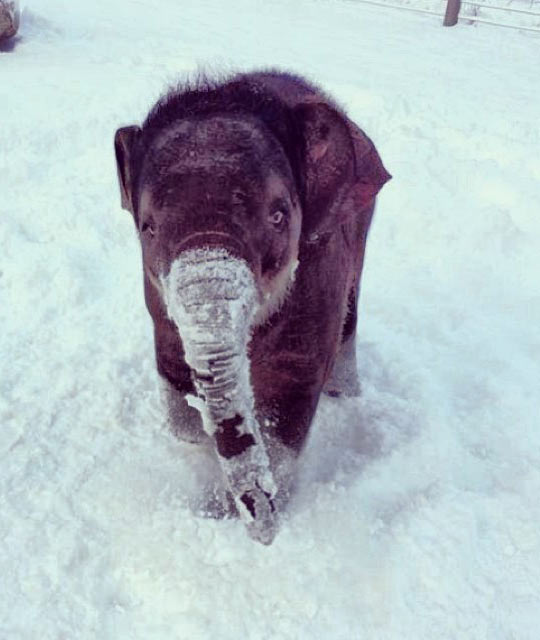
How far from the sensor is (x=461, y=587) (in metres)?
2.22

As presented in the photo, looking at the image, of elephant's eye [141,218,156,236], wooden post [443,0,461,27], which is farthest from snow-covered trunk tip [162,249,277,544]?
wooden post [443,0,461,27]

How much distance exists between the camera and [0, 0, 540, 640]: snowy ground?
7.06 ft

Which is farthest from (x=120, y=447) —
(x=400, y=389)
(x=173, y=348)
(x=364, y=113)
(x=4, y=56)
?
(x=4, y=56)

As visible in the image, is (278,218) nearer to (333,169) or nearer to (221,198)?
(221,198)

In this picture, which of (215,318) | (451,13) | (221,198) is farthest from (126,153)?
(451,13)

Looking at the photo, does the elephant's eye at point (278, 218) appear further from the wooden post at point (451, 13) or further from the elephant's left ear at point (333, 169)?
the wooden post at point (451, 13)

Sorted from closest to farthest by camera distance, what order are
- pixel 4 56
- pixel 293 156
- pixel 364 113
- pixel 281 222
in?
1. pixel 281 222
2. pixel 293 156
3. pixel 364 113
4. pixel 4 56

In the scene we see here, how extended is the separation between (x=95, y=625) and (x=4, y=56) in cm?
626

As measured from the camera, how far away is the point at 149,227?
1.83 meters

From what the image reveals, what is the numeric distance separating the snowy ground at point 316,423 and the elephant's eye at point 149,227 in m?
1.05

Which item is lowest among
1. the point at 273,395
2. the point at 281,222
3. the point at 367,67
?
the point at 367,67

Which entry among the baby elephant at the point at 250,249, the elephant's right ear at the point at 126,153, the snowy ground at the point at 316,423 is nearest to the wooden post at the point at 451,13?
the snowy ground at the point at 316,423

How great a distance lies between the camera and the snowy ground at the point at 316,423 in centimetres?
215

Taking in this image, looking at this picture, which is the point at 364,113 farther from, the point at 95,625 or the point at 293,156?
the point at 95,625
